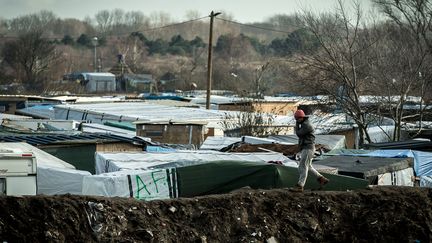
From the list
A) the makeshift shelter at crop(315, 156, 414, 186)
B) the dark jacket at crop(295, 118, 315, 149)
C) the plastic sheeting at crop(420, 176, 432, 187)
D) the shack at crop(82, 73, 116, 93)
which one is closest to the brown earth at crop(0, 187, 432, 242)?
the dark jacket at crop(295, 118, 315, 149)

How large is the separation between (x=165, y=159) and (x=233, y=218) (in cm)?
590

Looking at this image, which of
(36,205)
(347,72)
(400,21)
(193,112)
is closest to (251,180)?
(36,205)

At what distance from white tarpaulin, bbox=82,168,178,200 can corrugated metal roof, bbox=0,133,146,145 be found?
18.8 feet

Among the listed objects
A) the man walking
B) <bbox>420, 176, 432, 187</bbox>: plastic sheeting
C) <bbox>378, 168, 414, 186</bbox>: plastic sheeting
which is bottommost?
<bbox>420, 176, 432, 187</bbox>: plastic sheeting

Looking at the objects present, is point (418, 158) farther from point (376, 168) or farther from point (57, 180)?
point (57, 180)

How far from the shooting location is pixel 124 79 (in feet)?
307

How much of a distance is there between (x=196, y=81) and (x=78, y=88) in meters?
20.1

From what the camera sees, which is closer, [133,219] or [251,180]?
[133,219]

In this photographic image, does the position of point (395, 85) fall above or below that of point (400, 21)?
below

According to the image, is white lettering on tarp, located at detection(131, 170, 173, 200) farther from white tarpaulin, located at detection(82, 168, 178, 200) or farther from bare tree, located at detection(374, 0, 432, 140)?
bare tree, located at detection(374, 0, 432, 140)

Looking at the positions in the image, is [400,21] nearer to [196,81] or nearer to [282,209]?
[282,209]

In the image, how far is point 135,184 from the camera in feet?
55.6

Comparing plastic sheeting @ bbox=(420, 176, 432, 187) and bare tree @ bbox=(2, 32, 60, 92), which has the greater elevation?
bare tree @ bbox=(2, 32, 60, 92)

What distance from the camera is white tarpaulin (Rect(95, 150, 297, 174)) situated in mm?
18922
